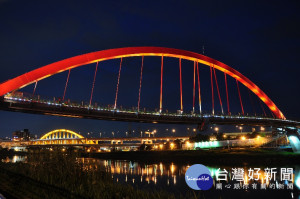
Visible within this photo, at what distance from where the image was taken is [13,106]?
1248 inches

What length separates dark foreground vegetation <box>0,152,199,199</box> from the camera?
312 inches

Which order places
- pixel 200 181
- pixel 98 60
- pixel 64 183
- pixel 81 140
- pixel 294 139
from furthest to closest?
pixel 81 140
pixel 98 60
pixel 294 139
pixel 200 181
pixel 64 183

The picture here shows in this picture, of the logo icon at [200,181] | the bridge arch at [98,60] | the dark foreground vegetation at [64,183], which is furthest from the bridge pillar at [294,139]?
the bridge arch at [98,60]

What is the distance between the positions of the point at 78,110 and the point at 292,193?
97.3ft

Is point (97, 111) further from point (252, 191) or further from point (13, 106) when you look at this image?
point (252, 191)

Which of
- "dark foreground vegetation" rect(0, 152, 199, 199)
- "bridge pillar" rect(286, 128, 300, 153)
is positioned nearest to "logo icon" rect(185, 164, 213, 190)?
"dark foreground vegetation" rect(0, 152, 199, 199)

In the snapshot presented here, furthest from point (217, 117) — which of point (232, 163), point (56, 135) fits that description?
point (56, 135)

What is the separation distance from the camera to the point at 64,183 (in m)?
9.70

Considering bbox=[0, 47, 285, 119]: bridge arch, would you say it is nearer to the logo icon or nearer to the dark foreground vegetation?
the dark foreground vegetation

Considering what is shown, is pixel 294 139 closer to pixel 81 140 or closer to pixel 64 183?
pixel 64 183

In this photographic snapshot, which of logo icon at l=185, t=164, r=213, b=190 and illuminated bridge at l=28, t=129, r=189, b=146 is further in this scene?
illuminated bridge at l=28, t=129, r=189, b=146

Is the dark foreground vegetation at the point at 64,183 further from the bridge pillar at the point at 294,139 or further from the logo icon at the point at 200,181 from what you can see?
the bridge pillar at the point at 294,139

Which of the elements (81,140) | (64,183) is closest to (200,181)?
(64,183)

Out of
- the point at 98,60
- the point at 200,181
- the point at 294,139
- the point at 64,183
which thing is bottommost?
the point at 200,181
